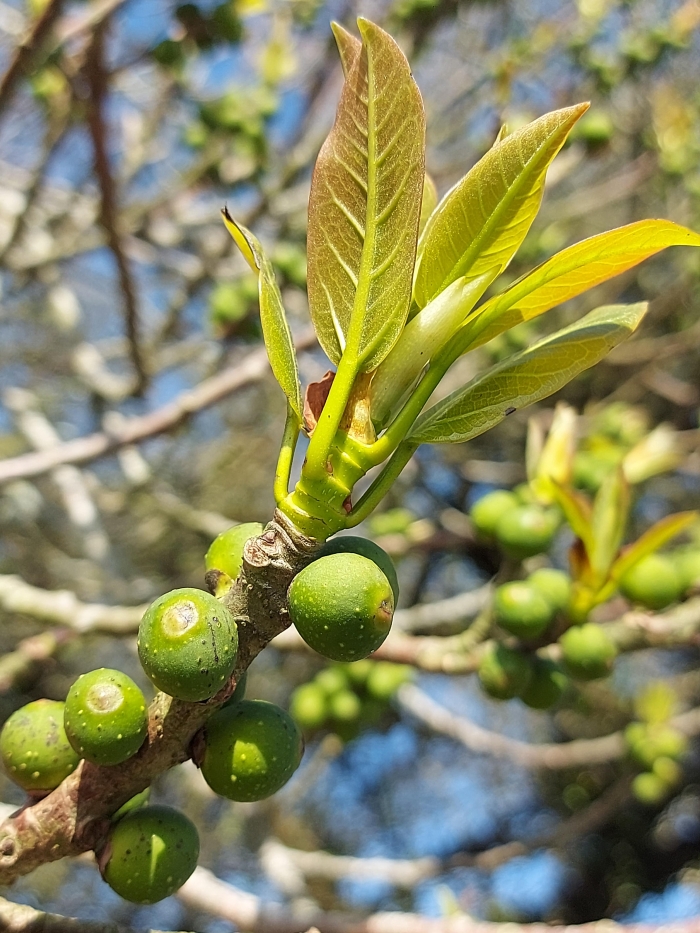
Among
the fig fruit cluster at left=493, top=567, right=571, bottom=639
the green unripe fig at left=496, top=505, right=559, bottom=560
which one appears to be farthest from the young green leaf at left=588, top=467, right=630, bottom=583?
the green unripe fig at left=496, top=505, right=559, bottom=560

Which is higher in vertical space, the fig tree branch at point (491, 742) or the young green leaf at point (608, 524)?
the young green leaf at point (608, 524)

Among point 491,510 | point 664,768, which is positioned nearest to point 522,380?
point 491,510

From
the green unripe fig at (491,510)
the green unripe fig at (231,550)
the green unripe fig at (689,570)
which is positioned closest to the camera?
the green unripe fig at (231,550)

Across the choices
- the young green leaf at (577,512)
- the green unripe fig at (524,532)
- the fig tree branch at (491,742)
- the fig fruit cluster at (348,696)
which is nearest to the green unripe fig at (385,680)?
the fig fruit cluster at (348,696)

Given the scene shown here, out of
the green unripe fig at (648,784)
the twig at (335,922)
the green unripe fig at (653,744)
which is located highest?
the twig at (335,922)

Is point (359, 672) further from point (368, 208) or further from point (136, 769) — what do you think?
→ point (368, 208)

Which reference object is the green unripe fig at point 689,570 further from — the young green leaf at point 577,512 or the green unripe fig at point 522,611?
the green unripe fig at point 522,611
